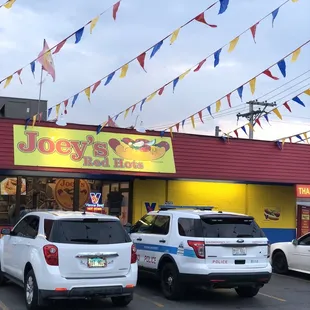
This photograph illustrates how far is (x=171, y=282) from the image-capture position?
9586 millimetres

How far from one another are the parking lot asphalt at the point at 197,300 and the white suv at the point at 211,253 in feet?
1.04

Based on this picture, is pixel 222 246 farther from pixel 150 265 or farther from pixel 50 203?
pixel 50 203

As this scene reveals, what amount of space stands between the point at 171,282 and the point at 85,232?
2374mm

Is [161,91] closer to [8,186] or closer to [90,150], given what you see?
[90,150]

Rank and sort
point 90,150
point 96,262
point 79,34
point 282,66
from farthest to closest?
point 90,150, point 282,66, point 79,34, point 96,262

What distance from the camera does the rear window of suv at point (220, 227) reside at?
30.3 ft

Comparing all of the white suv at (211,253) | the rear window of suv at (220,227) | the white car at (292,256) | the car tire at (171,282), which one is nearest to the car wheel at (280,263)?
the white car at (292,256)

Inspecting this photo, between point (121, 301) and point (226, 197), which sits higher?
point (226, 197)

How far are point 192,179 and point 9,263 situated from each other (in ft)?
29.2

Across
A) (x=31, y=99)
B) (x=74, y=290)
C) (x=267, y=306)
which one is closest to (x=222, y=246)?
(x=267, y=306)

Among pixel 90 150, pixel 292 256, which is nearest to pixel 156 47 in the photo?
pixel 90 150

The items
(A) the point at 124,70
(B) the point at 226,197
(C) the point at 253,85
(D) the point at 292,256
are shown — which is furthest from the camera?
(B) the point at 226,197

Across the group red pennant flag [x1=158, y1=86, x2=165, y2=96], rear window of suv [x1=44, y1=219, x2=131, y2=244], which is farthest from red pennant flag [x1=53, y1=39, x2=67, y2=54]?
rear window of suv [x1=44, y1=219, x2=131, y2=244]

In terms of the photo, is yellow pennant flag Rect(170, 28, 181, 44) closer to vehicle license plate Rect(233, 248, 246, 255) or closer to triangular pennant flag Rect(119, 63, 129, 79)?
triangular pennant flag Rect(119, 63, 129, 79)
